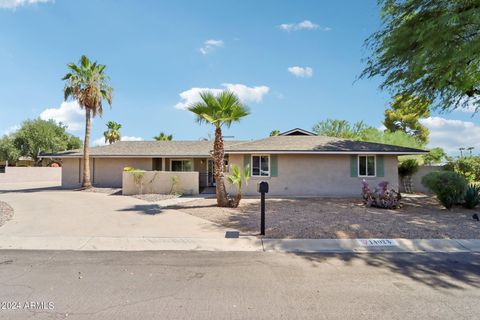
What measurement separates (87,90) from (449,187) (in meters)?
22.1

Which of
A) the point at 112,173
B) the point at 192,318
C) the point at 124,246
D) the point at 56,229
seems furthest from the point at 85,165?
the point at 192,318

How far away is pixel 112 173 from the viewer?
2230 centimetres

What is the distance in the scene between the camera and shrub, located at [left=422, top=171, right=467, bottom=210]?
11.7 meters

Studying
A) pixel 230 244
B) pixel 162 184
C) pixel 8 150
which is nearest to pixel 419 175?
pixel 162 184

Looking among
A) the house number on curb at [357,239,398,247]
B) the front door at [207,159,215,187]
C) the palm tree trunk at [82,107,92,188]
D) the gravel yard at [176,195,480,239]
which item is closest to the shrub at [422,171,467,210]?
the gravel yard at [176,195,480,239]

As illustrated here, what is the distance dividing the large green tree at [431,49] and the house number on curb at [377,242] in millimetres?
6607

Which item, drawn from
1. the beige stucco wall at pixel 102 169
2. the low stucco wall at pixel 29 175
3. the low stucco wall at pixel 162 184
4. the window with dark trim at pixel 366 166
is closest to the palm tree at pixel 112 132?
the low stucco wall at pixel 29 175

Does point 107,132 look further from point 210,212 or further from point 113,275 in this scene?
point 113,275

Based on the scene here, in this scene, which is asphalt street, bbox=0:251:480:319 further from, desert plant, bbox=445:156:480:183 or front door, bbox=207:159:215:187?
desert plant, bbox=445:156:480:183

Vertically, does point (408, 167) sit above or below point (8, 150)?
below

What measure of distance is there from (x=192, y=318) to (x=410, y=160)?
65.6 feet

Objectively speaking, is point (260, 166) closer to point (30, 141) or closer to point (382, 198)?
point (382, 198)

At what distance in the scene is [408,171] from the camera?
19.4 meters

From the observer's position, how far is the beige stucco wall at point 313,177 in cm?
1659
